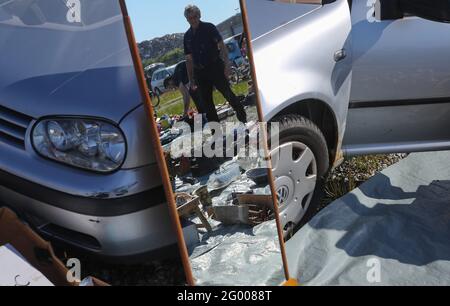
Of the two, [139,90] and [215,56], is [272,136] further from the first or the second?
[139,90]

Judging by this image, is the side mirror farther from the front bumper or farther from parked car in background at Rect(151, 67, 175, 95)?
the front bumper

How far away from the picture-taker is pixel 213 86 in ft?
6.42

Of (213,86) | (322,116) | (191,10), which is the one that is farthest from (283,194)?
(191,10)

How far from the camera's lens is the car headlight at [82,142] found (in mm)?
1769

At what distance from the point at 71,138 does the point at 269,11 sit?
51.0 inches

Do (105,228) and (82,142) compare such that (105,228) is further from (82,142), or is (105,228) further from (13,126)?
(13,126)

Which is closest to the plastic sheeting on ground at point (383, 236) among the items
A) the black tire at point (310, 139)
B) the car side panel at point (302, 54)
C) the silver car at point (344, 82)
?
the black tire at point (310, 139)

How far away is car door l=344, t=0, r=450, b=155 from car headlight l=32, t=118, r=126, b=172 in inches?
65.0

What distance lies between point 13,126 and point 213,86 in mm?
1013

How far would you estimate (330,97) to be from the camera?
2.50 m

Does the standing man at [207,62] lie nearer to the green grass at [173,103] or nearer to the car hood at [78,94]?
the green grass at [173,103]

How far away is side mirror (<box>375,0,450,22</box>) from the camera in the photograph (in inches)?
95.6

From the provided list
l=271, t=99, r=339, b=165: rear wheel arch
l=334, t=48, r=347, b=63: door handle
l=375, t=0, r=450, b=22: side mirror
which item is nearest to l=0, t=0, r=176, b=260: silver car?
l=271, t=99, r=339, b=165: rear wheel arch

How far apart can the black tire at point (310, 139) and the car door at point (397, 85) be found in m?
0.28
